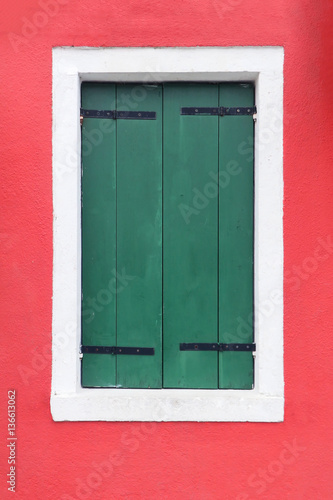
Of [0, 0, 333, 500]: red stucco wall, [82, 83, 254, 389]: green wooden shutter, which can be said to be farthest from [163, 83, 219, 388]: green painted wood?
[0, 0, 333, 500]: red stucco wall

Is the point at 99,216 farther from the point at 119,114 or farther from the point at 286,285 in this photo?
the point at 286,285

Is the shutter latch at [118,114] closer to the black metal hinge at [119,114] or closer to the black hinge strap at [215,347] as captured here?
the black metal hinge at [119,114]

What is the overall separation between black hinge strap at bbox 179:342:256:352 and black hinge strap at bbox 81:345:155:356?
0.20 m

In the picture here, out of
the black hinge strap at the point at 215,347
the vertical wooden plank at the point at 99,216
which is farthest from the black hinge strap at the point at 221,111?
the black hinge strap at the point at 215,347

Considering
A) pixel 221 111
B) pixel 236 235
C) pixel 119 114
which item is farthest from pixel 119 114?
pixel 236 235

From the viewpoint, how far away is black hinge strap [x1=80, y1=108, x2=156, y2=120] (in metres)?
2.92

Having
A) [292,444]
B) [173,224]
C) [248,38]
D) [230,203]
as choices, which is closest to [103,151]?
[173,224]

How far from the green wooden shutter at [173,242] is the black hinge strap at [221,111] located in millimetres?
28

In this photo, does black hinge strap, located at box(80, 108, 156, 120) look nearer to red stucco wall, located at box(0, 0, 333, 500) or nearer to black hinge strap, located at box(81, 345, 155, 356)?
red stucco wall, located at box(0, 0, 333, 500)

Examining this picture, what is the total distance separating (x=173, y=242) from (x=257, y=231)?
1.63 feet

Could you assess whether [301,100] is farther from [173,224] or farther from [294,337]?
[294,337]

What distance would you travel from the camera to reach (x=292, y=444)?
2.81 metres

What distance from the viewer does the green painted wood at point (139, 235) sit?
2.93m

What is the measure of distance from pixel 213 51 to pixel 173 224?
A: 101 centimetres
